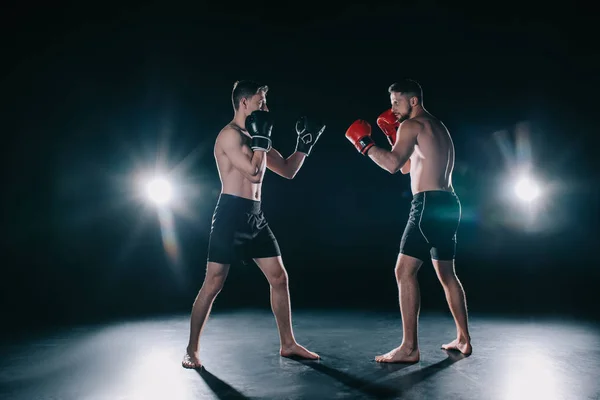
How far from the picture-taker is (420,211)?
2.69 m

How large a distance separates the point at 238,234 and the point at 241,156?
0.41 meters

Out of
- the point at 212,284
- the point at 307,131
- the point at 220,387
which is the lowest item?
the point at 220,387

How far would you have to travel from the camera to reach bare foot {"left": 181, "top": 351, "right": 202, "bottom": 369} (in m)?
2.59

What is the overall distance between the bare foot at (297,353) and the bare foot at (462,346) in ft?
2.63

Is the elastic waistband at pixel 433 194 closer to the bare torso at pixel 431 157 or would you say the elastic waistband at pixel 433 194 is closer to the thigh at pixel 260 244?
the bare torso at pixel 431 157

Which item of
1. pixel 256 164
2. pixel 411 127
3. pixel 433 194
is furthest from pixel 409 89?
pixel 256 164

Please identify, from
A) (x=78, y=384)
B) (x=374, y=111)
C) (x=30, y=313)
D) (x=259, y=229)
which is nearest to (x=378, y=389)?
(x=259, y=229)

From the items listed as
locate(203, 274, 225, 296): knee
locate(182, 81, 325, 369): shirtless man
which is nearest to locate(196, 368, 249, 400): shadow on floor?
locate(182, 81, 325, 369): shirtless man

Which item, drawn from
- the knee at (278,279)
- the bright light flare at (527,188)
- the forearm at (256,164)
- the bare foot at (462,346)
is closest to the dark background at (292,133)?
A: the bright light flare at (527,188)

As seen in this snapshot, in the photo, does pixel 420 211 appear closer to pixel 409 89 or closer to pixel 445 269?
pixel 445 269

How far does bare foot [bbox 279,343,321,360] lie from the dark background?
2.49 m

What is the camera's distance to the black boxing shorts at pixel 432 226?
267cm

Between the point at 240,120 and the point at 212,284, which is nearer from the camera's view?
the point at 212,284

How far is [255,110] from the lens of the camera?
268 cm
